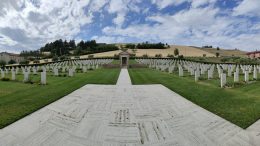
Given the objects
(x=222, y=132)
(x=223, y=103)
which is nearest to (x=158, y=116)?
(x=222, y=132)

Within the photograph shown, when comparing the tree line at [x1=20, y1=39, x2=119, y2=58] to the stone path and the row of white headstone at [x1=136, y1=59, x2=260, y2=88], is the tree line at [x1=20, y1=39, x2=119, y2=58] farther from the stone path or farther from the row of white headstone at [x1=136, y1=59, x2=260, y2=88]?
the stone path

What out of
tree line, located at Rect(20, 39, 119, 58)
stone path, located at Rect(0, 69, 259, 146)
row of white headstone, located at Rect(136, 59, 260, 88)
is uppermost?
tree line, located at Rect(20, 39, 119, 58)

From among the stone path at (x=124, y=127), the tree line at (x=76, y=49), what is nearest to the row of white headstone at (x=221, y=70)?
the stone path at (x=124, y=127)

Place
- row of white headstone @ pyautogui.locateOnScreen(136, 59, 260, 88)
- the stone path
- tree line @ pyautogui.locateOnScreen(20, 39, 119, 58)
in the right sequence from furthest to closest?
tree line @ pyautogui.locateOnScreen(20, 39, 119, 58) < row of white headstone @ pyautogui.locateOnScreen(136, 59, 260, 88) < the stone path

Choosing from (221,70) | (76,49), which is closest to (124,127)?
(221,70)

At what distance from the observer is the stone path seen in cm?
515

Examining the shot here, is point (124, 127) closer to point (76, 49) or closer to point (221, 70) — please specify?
point (221, 70)

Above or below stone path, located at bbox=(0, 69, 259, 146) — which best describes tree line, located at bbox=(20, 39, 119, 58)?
above

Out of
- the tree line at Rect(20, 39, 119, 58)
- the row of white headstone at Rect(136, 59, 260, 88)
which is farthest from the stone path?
the tree line at Rect(20, 39, 119, 58)

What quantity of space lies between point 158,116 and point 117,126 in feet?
5.18

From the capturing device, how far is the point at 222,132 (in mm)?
5664

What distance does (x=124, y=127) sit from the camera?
245 inches

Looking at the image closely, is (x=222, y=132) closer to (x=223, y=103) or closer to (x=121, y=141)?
(x=121, y=141)

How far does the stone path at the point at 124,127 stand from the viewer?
16.9ft
